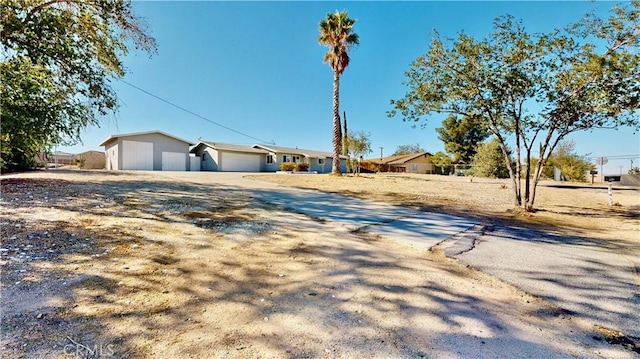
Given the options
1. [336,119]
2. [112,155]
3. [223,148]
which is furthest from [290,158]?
[112,155]

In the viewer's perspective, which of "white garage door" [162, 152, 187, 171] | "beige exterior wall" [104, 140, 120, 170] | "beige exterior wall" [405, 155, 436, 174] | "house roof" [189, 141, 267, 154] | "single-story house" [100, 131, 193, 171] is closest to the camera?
"single-story house" [100, 131, 193, 171]

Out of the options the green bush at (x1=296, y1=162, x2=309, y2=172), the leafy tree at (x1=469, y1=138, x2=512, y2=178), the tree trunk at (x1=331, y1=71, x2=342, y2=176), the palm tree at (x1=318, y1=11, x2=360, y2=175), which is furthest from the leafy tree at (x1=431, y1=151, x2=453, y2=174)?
the palm tree at (x1=318, y1=11, x2=360, y2=175)

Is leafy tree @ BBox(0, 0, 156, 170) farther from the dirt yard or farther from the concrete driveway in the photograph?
the concrete driveway

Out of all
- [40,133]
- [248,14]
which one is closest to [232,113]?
[248,14]

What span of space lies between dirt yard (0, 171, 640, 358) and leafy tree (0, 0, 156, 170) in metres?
5.05

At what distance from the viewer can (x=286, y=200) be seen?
323 inches

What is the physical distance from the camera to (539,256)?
4.15 m

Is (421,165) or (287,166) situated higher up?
(421,165)

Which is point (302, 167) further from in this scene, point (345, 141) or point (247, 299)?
point (247, 299)

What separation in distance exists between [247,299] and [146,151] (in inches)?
958

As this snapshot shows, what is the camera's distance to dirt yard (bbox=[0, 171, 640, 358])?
76.2 inches

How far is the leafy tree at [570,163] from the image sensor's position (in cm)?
2539

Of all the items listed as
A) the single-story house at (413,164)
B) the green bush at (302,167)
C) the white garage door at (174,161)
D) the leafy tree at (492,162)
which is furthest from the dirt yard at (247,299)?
the single-story house at (413,164)

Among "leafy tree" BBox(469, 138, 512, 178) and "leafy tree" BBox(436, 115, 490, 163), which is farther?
"leafy tree" BBox(436, 115, 490, 163)
